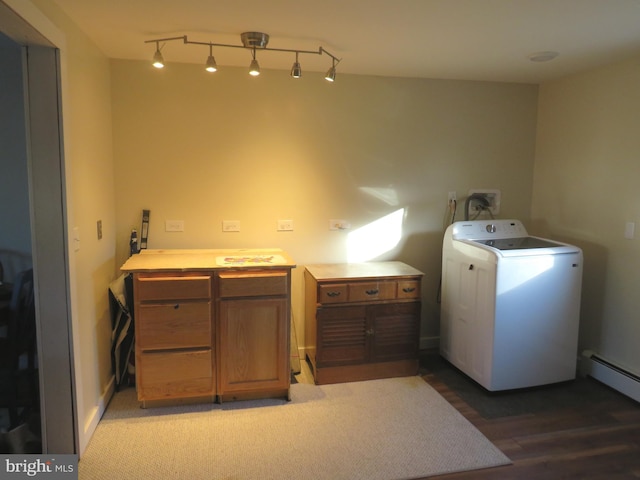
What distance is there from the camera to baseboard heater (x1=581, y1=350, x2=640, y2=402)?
292cm

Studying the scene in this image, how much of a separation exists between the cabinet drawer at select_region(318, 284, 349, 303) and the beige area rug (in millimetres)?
626

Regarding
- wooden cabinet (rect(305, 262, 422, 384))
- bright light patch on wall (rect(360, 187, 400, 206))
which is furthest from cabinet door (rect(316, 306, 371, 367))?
bright light patch on wall (rect(360, 187, 400, 206))

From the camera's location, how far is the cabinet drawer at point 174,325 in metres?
2.66

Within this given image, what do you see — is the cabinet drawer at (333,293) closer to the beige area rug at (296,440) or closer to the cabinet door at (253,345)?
the cabinet door at (253,345)

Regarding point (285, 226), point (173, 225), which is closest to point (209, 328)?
point (173, 225)

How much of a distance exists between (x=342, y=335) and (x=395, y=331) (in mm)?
395

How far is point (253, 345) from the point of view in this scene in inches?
111

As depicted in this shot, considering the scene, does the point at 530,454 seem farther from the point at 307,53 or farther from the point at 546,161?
the point at 307,53

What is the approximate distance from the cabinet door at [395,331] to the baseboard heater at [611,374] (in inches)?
49.8

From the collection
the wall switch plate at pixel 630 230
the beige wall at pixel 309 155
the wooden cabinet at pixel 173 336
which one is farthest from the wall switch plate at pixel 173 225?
the wall switch plate at pixel 630 230

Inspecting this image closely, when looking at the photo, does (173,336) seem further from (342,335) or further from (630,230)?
(630,230)

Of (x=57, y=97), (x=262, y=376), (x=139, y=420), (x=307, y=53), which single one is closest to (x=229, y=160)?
(x=307, y=53)

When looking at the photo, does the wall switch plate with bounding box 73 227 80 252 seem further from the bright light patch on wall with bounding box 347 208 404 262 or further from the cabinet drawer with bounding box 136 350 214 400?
the bright light patch on wall with bounding box 347 208 404 262

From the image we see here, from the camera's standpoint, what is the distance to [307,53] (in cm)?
286
